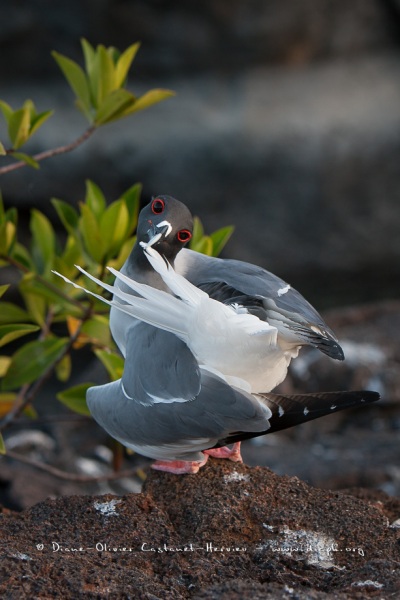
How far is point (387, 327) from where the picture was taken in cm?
394

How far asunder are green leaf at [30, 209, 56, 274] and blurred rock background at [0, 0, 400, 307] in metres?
2.40

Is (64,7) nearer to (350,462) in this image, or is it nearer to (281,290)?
(350,462)

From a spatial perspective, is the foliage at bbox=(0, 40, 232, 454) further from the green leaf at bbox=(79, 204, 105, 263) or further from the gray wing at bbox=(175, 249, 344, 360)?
the gray wing at bbox=(175, 249, 344, 360)

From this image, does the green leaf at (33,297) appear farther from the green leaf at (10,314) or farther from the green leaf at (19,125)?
the green leaf at (19,125)

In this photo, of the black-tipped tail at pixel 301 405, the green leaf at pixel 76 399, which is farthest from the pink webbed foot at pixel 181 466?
the green leaf at pixel 76 399

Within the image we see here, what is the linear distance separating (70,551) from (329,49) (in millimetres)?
4084

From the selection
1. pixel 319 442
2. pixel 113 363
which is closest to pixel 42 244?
pixel 113 363

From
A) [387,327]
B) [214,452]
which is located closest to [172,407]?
[214,452]

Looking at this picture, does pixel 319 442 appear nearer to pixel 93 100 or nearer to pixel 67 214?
pixel 67 214

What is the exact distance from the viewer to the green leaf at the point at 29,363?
226cm

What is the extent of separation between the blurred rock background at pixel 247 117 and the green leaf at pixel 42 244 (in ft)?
7.89

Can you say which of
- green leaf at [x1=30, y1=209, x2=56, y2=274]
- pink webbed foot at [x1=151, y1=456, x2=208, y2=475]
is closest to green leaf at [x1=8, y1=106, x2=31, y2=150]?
green leaf at [x1=30, y1=209, x2=56, y2=274]

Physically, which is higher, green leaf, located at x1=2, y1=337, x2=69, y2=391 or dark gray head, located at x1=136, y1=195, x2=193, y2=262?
dark gray head, located at x1=136, y1=195, x2=193, y2=262

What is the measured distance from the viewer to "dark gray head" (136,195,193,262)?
5.74ft
